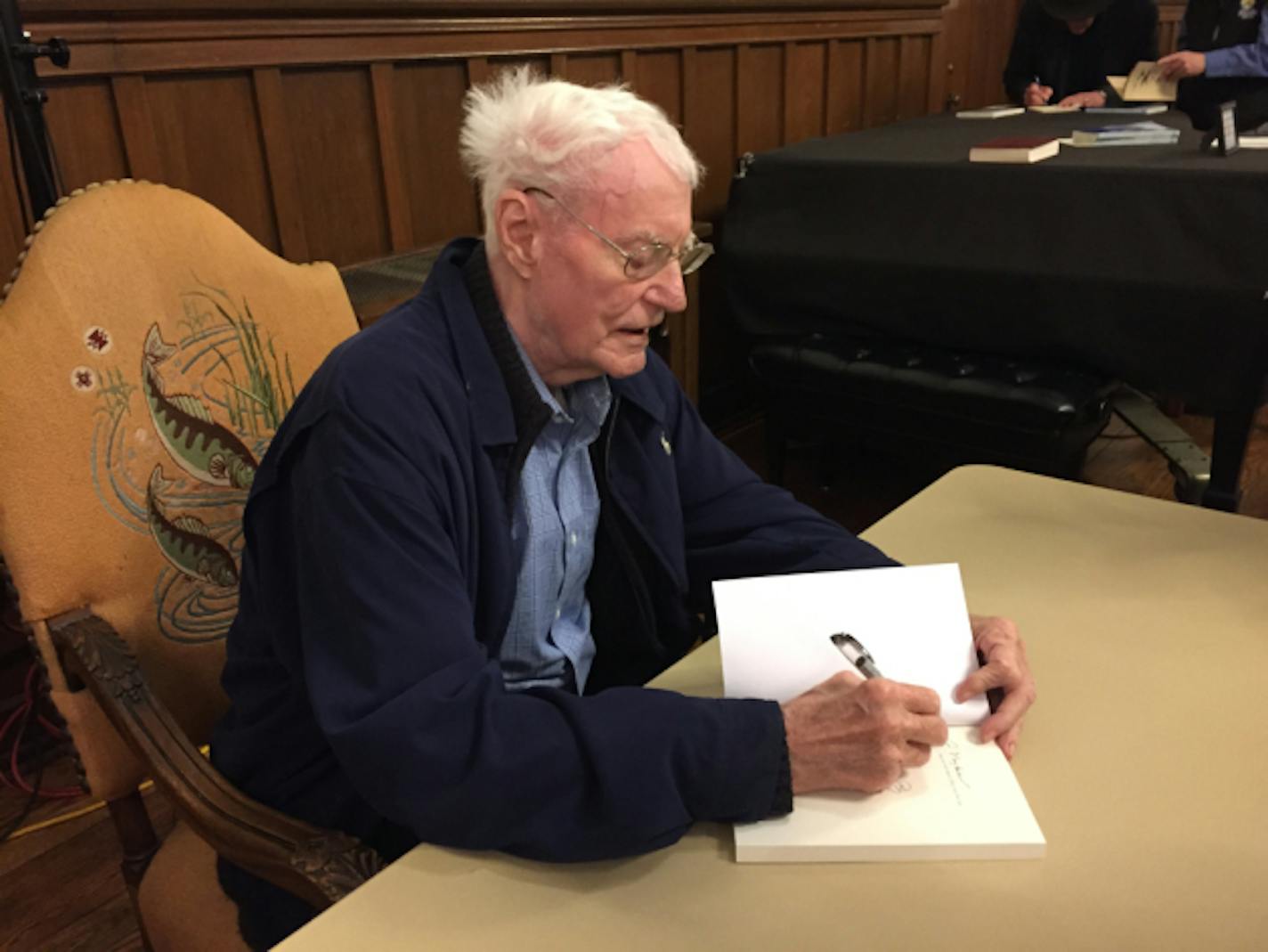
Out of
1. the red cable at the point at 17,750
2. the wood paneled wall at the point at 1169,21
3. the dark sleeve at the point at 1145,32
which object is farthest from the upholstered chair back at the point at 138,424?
the wood paneled wall at the point at 1169,21

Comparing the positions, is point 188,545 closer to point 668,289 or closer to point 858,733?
point 668,289

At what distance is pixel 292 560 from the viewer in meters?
0.96

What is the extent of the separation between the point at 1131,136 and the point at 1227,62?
71cm

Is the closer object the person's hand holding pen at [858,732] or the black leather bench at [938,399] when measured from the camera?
the person's hand holding pen at [858,732]

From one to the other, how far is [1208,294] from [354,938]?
2.21 meters

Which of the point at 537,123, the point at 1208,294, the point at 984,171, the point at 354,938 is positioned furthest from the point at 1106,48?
the point at 354,938

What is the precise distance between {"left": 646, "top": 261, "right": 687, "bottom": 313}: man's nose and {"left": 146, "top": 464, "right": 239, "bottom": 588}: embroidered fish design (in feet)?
1.95

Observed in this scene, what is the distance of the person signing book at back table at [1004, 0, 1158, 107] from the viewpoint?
3.95 m

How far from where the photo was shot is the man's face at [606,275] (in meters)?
1.03

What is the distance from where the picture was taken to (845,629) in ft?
3.10

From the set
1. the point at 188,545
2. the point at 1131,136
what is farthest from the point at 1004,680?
the point at 1131,136

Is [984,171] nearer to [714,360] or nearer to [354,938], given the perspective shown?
[714,360]

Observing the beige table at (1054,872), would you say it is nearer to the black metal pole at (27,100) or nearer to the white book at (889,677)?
the white book at (889,677)

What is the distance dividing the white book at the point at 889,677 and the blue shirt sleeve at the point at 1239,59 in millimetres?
2905
